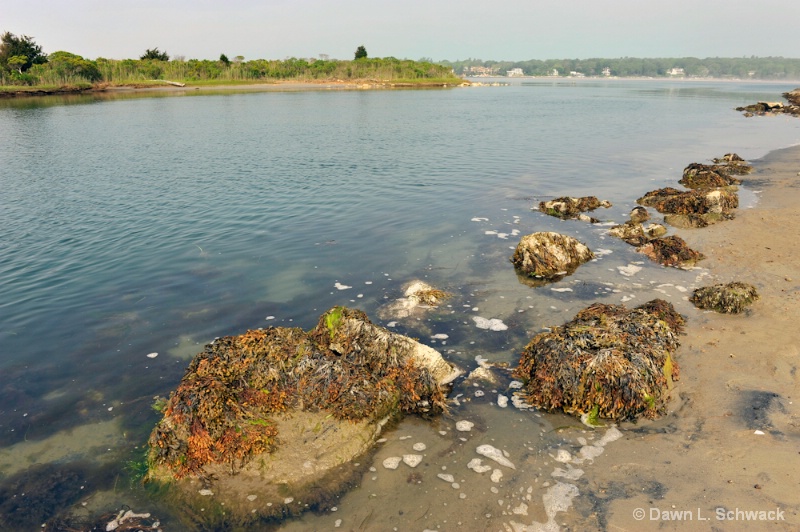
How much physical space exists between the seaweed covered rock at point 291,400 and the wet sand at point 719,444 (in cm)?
345

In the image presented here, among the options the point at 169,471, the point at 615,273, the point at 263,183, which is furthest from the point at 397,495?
the point at 263,183

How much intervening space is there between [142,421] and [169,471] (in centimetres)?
187

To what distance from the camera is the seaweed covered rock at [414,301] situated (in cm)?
1334

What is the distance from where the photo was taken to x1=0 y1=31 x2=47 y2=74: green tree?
114m

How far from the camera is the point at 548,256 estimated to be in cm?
1584

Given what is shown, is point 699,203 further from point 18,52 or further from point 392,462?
point 18,52

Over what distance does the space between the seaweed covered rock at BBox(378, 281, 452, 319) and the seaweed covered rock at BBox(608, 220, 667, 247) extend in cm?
879

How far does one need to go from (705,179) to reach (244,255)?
975 inches

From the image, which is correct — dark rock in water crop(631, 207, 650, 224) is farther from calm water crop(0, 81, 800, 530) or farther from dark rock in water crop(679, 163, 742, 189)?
dark rock in water crop(679, 163, 742, 189)

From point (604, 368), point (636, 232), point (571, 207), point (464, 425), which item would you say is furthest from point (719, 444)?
point (571, 207)

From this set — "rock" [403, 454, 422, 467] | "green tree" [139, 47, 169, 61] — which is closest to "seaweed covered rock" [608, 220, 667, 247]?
"rock" [403, 454, 422, 467]

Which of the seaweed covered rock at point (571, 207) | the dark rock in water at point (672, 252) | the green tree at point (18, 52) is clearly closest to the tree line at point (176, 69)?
the green tree at point (18, 52)

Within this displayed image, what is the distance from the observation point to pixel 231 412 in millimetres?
8586

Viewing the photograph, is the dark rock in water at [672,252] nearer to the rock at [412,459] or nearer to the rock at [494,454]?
the rock at [494,454]
